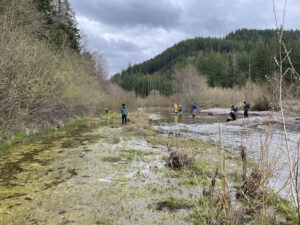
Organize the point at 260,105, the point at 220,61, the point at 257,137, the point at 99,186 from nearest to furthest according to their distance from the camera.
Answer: the point at 99,186 < the point at 257,137 < the point at 260,105 < the point at 220,61

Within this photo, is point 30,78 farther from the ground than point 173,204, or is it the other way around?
point 30,78

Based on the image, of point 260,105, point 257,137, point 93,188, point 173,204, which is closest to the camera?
point 173,204

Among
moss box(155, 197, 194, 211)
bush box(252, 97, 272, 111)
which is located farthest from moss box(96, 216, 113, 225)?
bush box(252, 97, 272, 111)

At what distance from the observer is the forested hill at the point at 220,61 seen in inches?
2018

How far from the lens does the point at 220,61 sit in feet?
214

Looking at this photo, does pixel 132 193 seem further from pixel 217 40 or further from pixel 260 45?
pixel 217 40

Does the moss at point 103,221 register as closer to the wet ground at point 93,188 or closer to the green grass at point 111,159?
the wet ground at point 93,188

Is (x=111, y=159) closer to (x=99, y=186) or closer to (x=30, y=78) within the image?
(x=99, y=186)

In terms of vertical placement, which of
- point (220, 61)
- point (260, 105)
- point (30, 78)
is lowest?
point (260, 105)

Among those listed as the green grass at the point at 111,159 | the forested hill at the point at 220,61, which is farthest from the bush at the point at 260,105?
the green grass at the point at 111,159

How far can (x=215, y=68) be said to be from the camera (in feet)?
215

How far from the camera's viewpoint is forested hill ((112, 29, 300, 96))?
5126 centimetres

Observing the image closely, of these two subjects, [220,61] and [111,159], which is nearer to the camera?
[111,159]

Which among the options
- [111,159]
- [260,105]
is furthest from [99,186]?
[260,105]
